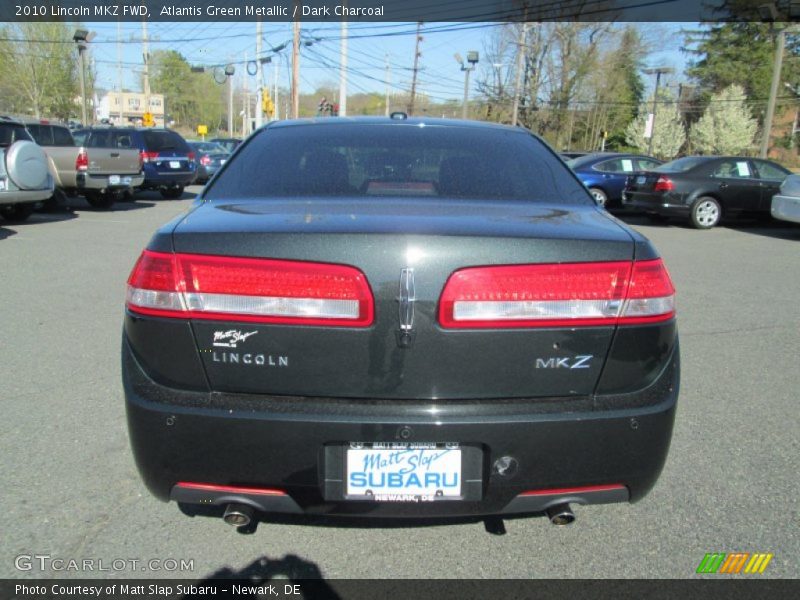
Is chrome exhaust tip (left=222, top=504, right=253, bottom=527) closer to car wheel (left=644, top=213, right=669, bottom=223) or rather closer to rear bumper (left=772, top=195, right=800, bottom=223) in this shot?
rear bumper (left=772, top=195, right=800, bottom=223)

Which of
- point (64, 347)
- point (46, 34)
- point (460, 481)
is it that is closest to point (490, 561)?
point (460, 481)

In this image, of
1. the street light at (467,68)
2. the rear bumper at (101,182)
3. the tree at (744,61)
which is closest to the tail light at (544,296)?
the rear bumper at (101,182)

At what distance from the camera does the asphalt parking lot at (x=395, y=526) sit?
7.83ft

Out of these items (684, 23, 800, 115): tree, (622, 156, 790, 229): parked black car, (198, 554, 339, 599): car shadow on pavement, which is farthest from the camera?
(684, 23, 800, 115): tree

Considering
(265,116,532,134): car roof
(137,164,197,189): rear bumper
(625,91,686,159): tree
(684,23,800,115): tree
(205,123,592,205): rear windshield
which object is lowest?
(137,164,197,189): rear bumper

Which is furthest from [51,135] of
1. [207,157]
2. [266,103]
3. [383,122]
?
[266,103]

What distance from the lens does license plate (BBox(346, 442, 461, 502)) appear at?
1.98 m

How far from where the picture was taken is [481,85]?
1812 inches

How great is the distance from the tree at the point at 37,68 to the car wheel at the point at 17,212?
124 feet

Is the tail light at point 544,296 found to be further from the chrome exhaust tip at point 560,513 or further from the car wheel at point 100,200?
the car wheel at point 100,200

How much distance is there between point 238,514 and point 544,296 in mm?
1213

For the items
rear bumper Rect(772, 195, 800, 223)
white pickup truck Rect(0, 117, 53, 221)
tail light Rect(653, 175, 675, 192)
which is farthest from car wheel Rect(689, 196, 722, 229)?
white pickup truck Rect(0, 117, 53, 221)

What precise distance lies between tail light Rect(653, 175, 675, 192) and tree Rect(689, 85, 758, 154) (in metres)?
43.5

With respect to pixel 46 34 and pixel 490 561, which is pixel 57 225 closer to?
pixel 490 561
